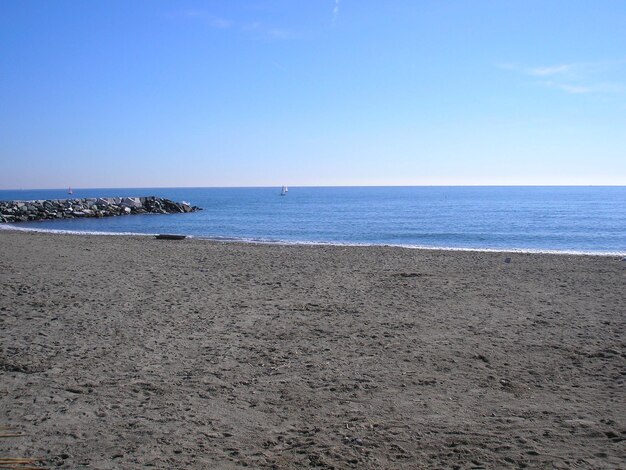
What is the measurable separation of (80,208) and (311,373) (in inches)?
2058

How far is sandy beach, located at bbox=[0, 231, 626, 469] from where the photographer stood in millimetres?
4430

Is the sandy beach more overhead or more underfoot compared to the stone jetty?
more underfoot

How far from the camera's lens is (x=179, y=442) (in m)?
4.52

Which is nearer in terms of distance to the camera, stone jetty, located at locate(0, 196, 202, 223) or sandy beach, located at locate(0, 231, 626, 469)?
sandy beach, located at locate(0, 231, 626, 469)

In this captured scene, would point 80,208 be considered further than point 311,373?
Yes

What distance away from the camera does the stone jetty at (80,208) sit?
47591 mm

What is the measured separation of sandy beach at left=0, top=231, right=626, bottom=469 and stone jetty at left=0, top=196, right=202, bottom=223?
3955cm

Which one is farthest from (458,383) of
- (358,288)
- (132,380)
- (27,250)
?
(27,250)

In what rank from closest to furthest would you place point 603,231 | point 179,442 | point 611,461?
1. point 611,461
2. point 179,442
3. point 603,231

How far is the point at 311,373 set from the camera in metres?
6.38

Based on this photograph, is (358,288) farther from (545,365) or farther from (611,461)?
(611,461)

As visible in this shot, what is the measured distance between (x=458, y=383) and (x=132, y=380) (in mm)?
3752

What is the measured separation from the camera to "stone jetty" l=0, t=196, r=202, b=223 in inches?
1874

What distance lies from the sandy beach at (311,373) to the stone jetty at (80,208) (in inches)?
1557
